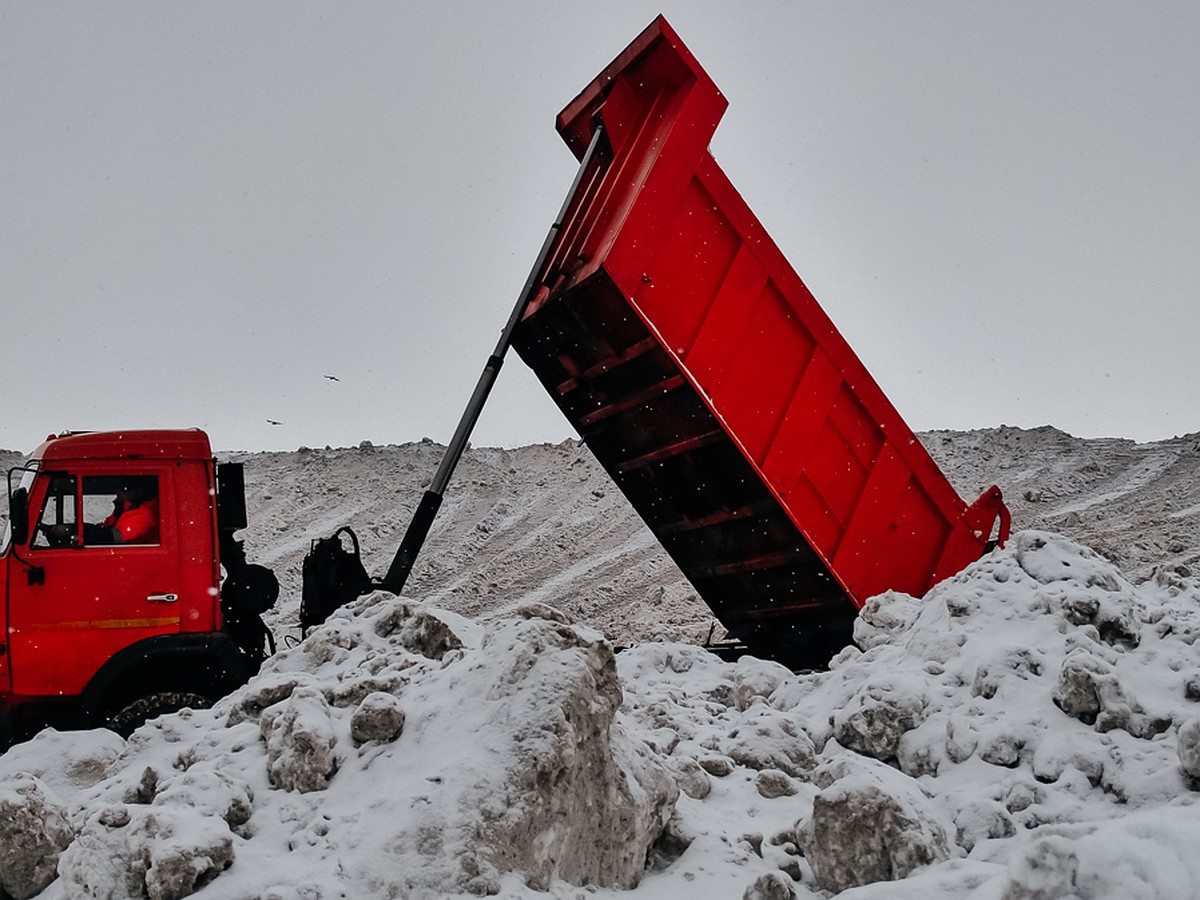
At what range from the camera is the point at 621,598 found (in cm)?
1308

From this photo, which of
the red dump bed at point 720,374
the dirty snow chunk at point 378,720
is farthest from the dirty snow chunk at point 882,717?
the red dump bed at point 720,374

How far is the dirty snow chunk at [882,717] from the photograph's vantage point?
12.1 feet

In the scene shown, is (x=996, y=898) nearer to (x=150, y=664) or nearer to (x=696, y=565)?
(x=150, y=664)

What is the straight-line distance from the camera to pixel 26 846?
289 centimetres

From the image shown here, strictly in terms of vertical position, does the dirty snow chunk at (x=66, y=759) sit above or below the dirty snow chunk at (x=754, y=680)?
above

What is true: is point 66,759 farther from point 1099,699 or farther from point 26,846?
point 1099,699

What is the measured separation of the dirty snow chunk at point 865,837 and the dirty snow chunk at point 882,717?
0.87 m

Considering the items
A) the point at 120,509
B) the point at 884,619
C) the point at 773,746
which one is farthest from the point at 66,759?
the point at 884,619

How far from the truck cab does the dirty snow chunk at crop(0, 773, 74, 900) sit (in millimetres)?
2324

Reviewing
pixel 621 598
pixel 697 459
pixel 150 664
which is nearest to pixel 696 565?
pixel 697 459

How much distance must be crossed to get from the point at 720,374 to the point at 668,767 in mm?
2794

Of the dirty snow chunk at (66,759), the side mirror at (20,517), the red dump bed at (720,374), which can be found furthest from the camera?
the red dump bed at (720,374)

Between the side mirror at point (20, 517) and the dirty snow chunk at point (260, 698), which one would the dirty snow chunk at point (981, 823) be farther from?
the side mirror at point (20, 517)

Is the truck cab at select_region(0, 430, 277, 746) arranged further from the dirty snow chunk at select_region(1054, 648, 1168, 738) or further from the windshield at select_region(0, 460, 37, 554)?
the dirty snow chunk at select_region(1054, 648, 1168, 738)
